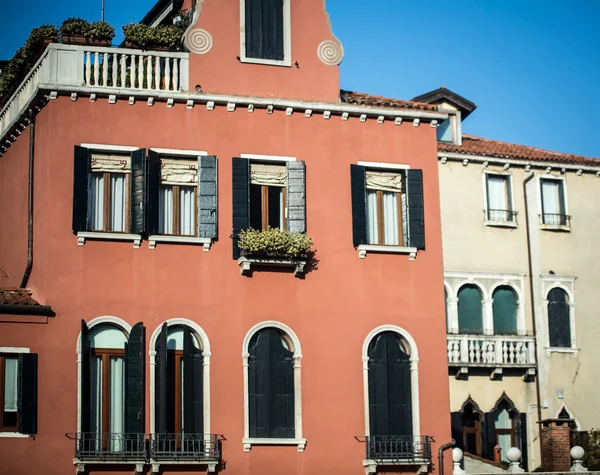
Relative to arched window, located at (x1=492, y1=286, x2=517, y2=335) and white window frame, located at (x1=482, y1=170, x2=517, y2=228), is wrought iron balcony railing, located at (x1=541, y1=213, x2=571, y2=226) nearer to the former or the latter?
white window frame, located at (x1=482, y1=170, x2=517, y2=228)

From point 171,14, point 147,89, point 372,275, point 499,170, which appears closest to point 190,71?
point 147,89

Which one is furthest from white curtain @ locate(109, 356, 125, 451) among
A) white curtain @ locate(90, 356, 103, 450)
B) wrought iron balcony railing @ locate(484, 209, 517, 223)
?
wrought iron balcony railing @ locate(484, 209, 517, 223)

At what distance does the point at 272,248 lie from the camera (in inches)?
1084

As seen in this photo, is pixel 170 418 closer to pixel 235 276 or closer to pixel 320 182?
pixel 235 276

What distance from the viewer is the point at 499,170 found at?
40469 millimetres

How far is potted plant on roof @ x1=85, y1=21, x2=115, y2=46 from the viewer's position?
28.2m

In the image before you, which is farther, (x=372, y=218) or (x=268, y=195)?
(x=372, y=218)

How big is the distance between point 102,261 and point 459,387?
15.3 m

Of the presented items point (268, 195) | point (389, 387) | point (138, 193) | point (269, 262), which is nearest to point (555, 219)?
point (389, 387)

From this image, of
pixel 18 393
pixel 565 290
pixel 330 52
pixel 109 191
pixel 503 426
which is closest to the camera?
pixel 18 393

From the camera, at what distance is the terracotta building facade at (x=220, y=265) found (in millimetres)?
26422

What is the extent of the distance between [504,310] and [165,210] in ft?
51.5

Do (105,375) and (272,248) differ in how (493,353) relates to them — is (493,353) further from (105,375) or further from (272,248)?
(105,375)

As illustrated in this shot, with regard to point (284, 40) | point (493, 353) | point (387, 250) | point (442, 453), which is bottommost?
point (442, 453)
